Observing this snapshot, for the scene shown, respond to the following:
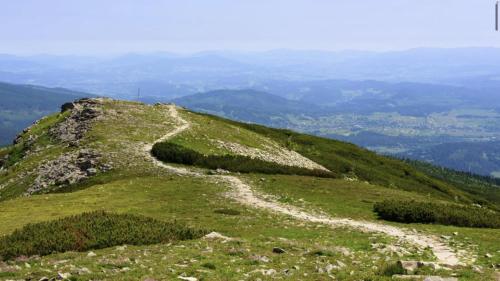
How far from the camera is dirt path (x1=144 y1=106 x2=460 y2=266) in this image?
26.9 m

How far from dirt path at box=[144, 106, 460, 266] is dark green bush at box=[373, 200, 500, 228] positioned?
3140 millimetres

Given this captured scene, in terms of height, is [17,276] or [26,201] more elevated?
[17,276]

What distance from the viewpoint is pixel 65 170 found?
56.4m

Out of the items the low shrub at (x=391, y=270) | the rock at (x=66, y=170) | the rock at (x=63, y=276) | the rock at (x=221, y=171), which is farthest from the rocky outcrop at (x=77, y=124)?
the low shrub at (x=391, y=270)

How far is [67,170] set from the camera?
56.4 m

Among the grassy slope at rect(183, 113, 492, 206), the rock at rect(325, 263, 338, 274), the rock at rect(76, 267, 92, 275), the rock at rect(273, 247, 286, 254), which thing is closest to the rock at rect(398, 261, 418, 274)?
the rock at rect(325, 263, 338, 274)

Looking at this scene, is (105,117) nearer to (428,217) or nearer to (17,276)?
(428,217)

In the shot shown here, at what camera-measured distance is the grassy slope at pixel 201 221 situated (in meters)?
19.8

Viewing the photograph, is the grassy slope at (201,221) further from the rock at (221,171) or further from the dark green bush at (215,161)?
the rock at (221,171)

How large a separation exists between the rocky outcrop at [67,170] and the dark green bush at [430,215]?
3193cm

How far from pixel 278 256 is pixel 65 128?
203ft

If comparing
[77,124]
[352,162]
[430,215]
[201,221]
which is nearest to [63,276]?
[201,221]

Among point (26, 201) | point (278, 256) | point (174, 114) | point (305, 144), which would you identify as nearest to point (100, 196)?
point (26, 201)

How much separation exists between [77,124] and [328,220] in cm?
5224
